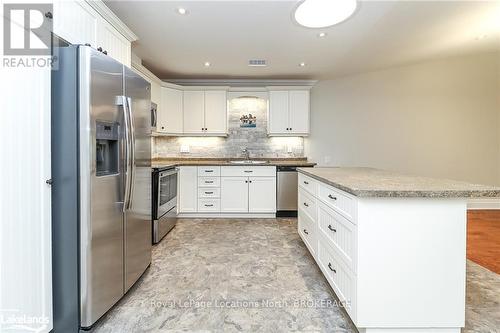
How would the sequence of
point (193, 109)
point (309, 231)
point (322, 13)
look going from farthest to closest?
point (193, 109)
point (322, 13)
point (309, 231)

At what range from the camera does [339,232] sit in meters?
1.74

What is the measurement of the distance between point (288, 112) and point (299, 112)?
0.20 m

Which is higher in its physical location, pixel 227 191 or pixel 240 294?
pixel 227 191

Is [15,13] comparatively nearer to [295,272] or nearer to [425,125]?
[295,272]

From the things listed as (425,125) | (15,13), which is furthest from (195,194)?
(425,125)

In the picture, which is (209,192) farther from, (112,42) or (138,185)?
(112,42)

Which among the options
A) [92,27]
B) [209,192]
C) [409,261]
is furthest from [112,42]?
[409,261]

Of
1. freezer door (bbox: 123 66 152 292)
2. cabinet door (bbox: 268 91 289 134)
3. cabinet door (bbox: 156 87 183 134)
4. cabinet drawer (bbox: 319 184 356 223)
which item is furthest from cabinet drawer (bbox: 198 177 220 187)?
cabinet drawer (bbox: 319 184 356 223)

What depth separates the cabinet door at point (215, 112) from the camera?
4.59m

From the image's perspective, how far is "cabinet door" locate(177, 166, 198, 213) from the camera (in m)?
4.26

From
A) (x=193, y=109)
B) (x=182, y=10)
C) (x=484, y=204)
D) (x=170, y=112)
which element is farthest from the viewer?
(x=484, y=204)

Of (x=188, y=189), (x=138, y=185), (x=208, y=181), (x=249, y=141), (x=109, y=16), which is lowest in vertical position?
(x=188, y=189)

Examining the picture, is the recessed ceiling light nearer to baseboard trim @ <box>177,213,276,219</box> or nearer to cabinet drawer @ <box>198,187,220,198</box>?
cabinet drawer @ <box>198,187,220,198</box>

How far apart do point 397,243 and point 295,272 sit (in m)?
1.16
